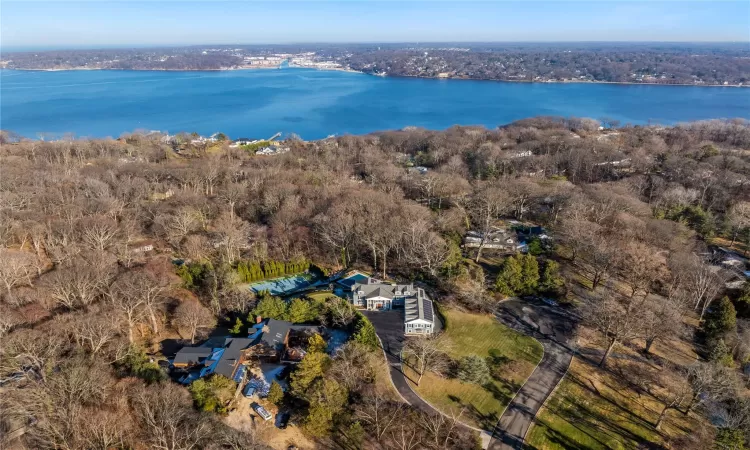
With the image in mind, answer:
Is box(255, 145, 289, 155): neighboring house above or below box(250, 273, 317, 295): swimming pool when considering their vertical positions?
above

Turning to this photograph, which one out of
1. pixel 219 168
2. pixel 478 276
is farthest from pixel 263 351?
pixel 219 168

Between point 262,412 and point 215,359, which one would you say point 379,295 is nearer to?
point 215,359

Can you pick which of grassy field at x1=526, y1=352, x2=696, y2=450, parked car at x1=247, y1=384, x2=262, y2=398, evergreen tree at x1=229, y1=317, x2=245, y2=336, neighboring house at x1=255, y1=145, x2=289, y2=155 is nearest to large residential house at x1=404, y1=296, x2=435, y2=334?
grassy field at x1=526, y1=352, x2=696, y2=450

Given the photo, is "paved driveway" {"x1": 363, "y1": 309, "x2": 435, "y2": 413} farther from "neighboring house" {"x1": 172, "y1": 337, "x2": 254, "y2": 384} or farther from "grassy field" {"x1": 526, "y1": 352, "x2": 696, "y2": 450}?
"neighboring house" {"x1": 172, "y1": 337, "x2": 254, "y2": 384}

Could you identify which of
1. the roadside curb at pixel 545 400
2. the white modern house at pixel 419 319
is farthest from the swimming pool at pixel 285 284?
the roadside curb at pixel 545 400

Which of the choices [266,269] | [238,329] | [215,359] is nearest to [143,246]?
[266,269]

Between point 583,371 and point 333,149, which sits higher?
point 333,149

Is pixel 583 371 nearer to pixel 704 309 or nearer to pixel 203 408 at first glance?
pixel 704 309
